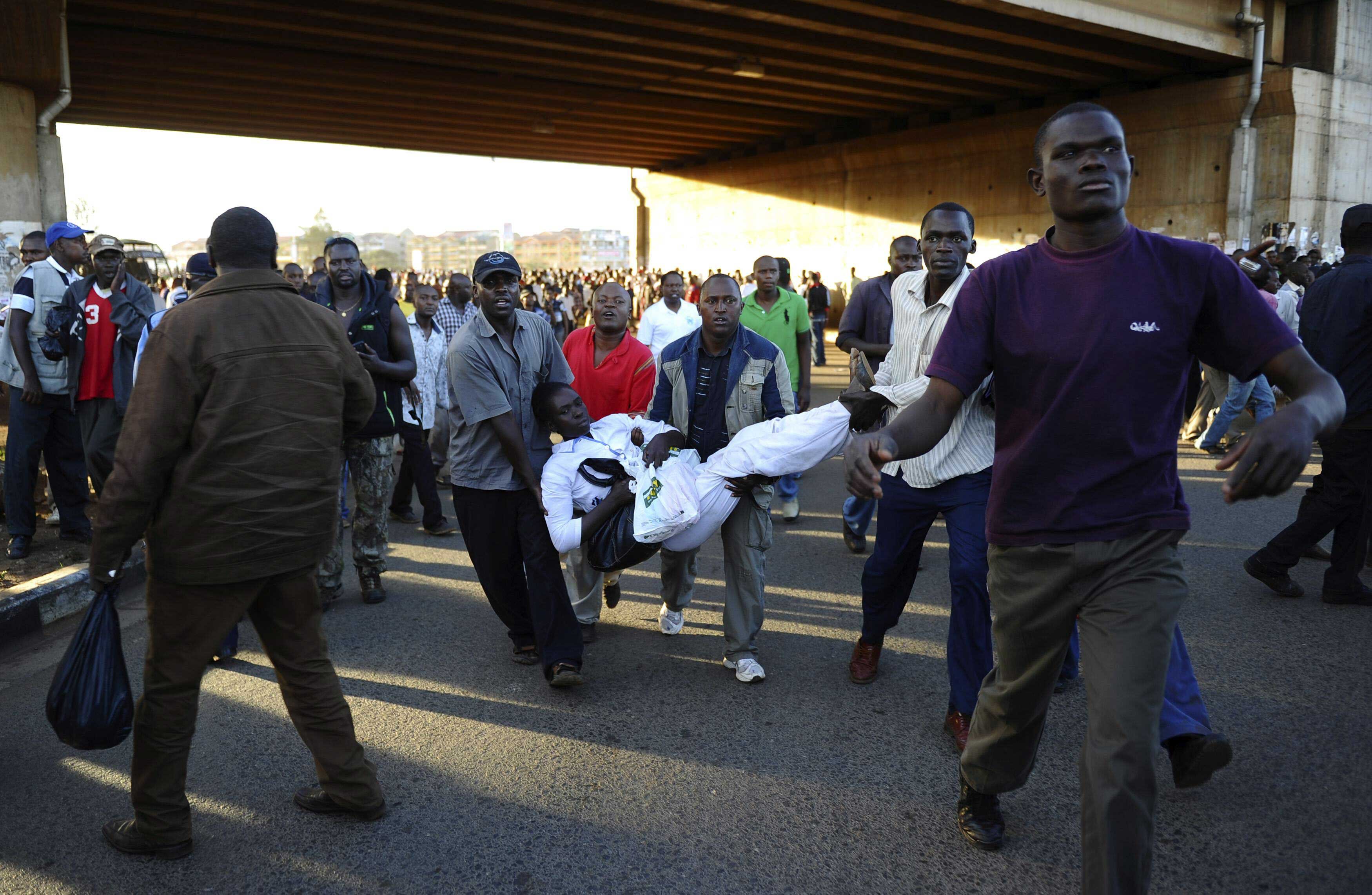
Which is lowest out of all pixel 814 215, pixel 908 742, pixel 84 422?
pixel 908 742

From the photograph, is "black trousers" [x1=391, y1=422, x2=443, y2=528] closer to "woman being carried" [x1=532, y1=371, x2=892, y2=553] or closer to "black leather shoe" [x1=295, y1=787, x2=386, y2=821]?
"woman being carried" [x1=532, y1=371, x2=892, y2=553]

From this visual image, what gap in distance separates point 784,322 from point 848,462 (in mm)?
5646

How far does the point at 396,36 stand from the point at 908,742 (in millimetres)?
16268

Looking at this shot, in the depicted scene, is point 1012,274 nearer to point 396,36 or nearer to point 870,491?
point 870,491

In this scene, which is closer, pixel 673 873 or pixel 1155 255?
pixel 1155 255

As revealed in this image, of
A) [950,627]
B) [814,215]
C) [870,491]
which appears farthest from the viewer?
[814,215]

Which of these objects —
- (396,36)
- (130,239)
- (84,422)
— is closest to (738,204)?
(396,36)

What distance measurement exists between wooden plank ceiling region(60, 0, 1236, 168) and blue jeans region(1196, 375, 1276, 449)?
8.00 meters

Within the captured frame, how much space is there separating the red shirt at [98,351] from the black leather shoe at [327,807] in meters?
4.21

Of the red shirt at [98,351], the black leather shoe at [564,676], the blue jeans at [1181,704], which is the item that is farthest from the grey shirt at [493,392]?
the red shirt at [98,351]

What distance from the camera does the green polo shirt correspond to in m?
7.92

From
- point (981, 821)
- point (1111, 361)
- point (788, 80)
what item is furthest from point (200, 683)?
point (788, 80)

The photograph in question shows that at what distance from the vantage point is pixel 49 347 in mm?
6363

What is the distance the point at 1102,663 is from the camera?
8.04ft
